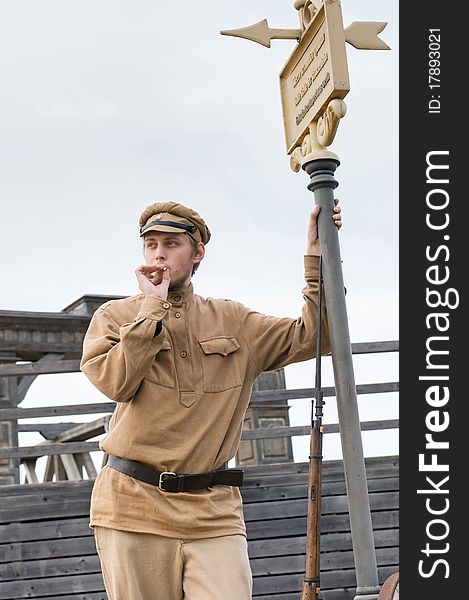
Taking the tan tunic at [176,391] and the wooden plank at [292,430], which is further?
the wooden plank at [292,430]

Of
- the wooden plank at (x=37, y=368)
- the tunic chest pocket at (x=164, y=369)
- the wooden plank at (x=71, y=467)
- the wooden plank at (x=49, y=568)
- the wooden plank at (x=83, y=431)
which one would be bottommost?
the wooden plank at (x=49, y=568)

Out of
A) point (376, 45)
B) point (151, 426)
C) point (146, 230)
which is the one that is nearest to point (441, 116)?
point (376, 45)

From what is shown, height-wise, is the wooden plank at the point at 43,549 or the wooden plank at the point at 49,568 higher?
the wooden plank at the point at 43,549

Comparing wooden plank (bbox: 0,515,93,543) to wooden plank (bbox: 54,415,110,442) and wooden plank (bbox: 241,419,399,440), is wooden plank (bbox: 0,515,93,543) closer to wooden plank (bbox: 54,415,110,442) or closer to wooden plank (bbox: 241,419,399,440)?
wooden plank (bbox: 54,415,110,442)

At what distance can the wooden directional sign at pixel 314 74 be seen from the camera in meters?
3.48

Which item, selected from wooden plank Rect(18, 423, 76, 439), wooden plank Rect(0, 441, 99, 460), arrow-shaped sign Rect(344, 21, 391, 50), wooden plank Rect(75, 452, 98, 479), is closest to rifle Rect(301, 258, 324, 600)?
arrow-shaped sign Rect(344, 21, 391, 50)

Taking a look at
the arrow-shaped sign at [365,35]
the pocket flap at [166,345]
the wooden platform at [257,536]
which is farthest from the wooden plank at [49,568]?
the arrow-shaped sign at [365,35]

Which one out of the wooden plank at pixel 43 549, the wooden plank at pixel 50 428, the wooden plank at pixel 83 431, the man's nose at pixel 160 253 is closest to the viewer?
the man's nose at pixel 160 253

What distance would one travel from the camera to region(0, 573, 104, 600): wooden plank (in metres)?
8.28

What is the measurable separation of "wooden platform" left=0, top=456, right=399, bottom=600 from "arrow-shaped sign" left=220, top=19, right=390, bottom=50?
5352 mm

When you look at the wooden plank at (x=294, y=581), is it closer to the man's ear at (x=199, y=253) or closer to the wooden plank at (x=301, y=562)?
the wooden plank at (x=301, y=562)

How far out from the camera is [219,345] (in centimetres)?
372

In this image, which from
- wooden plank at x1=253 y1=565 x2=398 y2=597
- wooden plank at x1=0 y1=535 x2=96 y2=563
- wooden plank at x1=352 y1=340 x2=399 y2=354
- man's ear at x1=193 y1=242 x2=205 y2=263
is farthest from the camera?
wooden plank at x1=352 y1=340 x2=399 y2=354

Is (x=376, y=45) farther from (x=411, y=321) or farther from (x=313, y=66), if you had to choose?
Result: (x=411, y=321)
